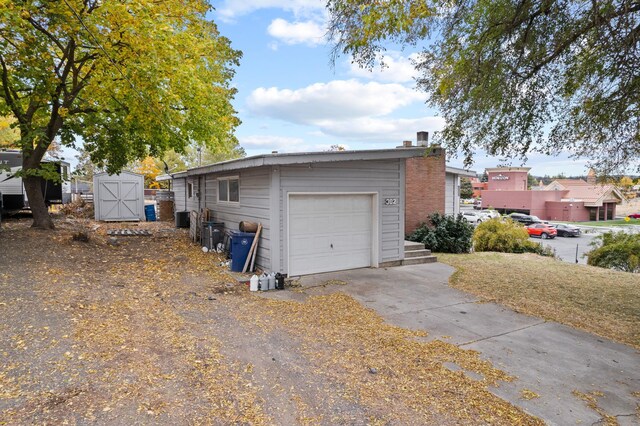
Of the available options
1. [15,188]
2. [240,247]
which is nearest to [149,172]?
[15,188]

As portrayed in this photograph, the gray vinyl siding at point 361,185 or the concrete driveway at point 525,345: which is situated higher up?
the gray vinyl siding at point 361,185

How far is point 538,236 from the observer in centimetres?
2692

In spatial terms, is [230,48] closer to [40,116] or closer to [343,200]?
[40,116]

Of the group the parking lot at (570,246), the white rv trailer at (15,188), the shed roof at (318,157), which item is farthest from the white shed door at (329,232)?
the parking lot at (570,246)

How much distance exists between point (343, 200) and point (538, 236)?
23766 millimetres

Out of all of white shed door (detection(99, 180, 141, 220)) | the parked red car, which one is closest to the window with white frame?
white shed door (detection(99, 180, 141, 220))

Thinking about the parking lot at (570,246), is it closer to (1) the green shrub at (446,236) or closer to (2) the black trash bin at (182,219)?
(1) the green shrub at (446,236)

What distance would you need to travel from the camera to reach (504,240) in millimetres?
15586

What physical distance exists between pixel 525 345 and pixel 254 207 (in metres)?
6.07

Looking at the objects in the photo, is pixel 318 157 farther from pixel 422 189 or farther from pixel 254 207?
pixel 422 189

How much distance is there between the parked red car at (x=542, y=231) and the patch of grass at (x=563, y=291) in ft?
54.6

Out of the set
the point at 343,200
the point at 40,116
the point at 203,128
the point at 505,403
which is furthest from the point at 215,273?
the point at 40,116

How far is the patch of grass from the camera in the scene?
5977 millimetres

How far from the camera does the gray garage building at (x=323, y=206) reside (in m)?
7.88
